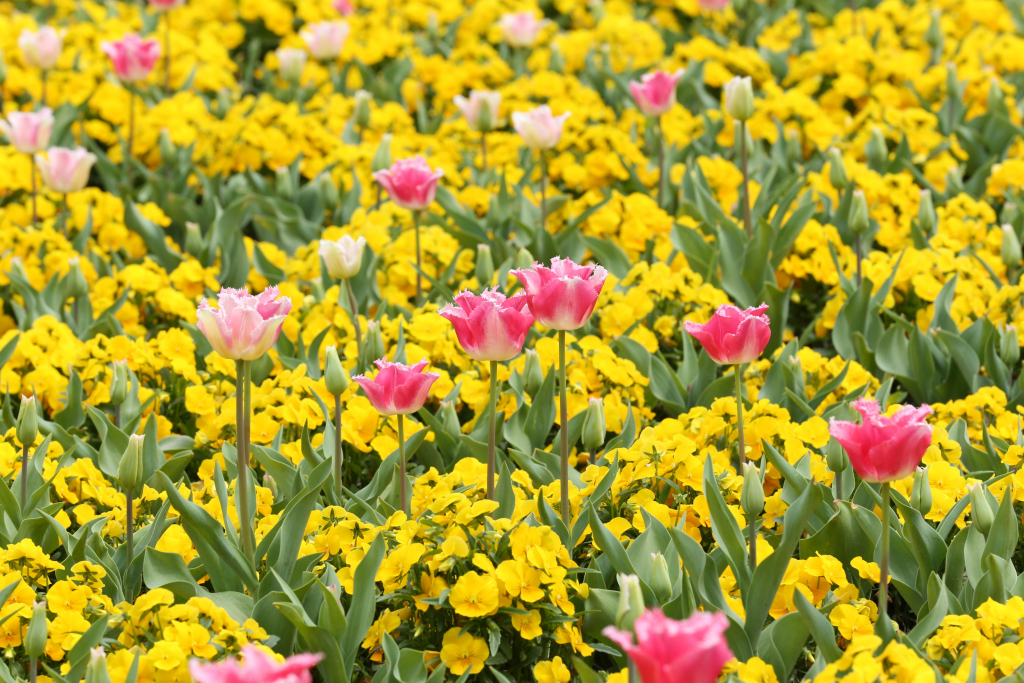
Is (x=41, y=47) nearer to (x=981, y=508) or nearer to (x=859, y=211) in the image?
(x=859, y=211)

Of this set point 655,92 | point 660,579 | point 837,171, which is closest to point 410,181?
point 655,92

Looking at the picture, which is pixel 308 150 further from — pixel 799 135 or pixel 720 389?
pixel 720 389

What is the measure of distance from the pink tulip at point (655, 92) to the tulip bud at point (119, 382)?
2.01 m

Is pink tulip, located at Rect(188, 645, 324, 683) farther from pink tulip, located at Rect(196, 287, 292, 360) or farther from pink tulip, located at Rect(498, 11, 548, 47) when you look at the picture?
pink tulip, located at Rect(498, 11, 548, 47)

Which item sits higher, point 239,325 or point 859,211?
point 239,325

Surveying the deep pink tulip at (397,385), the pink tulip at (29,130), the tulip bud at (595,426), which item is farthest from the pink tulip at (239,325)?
the pink tulip at (29,130)

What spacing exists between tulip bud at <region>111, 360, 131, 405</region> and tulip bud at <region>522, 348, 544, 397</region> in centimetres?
99

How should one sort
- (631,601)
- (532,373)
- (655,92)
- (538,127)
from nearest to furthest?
(631,601), (532,373), (538,127), (655,92)

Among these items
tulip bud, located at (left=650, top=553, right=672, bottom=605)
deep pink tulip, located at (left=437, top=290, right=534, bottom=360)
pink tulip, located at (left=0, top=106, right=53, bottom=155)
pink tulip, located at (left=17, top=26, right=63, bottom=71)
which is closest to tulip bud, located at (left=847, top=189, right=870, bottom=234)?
deep pink tulip, located at (left=437, top=290, right=534, bottom=360)

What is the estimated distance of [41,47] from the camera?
4562 millimetres

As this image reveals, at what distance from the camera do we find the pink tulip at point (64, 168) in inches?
141

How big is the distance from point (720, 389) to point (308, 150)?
8.11 feet

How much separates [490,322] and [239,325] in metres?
0.45

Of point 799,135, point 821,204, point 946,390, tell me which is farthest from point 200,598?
point 799,135
